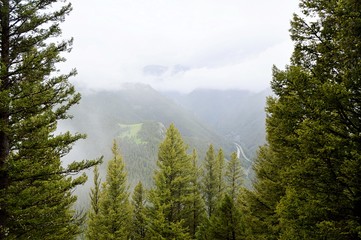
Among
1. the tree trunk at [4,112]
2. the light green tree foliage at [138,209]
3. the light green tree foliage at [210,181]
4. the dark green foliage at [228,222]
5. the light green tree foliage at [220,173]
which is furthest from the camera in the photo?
the light green tree foliage at [220,173]

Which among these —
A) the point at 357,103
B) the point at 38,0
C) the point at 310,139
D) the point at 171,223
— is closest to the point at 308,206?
the point at 310,139

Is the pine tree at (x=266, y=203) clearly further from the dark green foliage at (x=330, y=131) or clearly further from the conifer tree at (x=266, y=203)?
the dark green foliage at (x=330, y=131)

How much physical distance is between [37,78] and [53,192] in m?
4.09

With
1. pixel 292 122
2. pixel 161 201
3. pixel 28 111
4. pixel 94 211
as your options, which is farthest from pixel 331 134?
pixel 94 211

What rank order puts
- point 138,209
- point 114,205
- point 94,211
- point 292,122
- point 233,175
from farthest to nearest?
point 233,175
point 138,209
point 94,211
point 114,205
point 292,122

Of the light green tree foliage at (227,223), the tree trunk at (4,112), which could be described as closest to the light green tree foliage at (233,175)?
the light green tree foliage at (227,223)

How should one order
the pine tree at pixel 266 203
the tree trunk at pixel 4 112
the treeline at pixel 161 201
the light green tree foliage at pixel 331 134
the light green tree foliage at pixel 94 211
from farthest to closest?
1. the light green tree foliage at pixel 94 211
2. the treeline at pixel 161 201
3. the pine tree at pixel 266 203
4. the tree trunk at pixel 4 112
5. the light green tree foliage at pixel 331 134

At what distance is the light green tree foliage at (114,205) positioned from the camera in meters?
25.1

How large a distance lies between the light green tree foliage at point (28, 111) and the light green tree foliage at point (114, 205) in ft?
49.0

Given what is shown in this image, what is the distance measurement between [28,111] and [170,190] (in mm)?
15665

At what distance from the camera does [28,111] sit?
975 centimetres

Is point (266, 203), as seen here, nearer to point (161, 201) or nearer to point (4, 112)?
point (161, 201)

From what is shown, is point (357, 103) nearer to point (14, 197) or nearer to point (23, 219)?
point (14, 197)

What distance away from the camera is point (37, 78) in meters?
10.3
